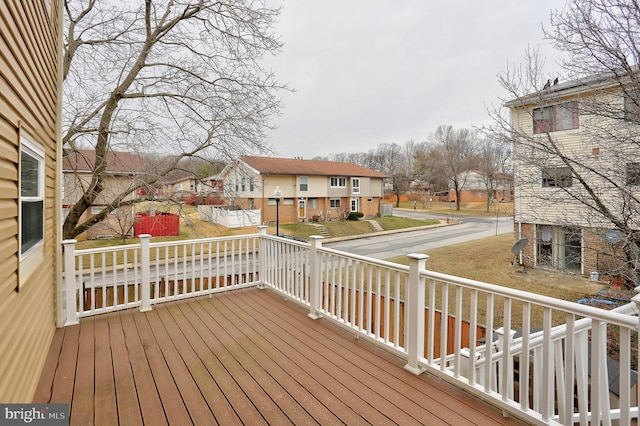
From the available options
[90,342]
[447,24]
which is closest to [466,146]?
[447,24]

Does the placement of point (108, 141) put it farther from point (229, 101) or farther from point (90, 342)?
point (90, 342)

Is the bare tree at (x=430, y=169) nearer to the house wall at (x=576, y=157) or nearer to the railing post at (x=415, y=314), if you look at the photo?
the house wall at (x=576, y=157)

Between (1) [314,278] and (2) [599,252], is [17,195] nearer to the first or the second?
(1) [314,278]

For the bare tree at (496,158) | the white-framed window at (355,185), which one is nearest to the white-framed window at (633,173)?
the bare tree at (496,158)

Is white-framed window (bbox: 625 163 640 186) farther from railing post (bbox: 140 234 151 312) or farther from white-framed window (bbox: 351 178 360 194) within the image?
white-framed window (bbox: 351 178 360 194)

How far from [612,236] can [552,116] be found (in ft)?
8.20

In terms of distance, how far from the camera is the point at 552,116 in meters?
6.14

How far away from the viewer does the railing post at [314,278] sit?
148 inches

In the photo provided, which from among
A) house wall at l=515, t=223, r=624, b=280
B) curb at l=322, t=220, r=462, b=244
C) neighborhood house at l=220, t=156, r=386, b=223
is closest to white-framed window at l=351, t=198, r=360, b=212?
neighborhood house at l=220, t=156, r=386, b=223

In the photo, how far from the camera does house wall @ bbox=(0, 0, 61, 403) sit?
65.6 inches

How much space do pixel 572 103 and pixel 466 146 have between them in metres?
31.2

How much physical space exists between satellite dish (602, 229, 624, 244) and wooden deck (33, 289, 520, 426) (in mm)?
5443

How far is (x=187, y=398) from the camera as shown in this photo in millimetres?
2268

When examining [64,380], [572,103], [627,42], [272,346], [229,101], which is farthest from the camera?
[229,101]
